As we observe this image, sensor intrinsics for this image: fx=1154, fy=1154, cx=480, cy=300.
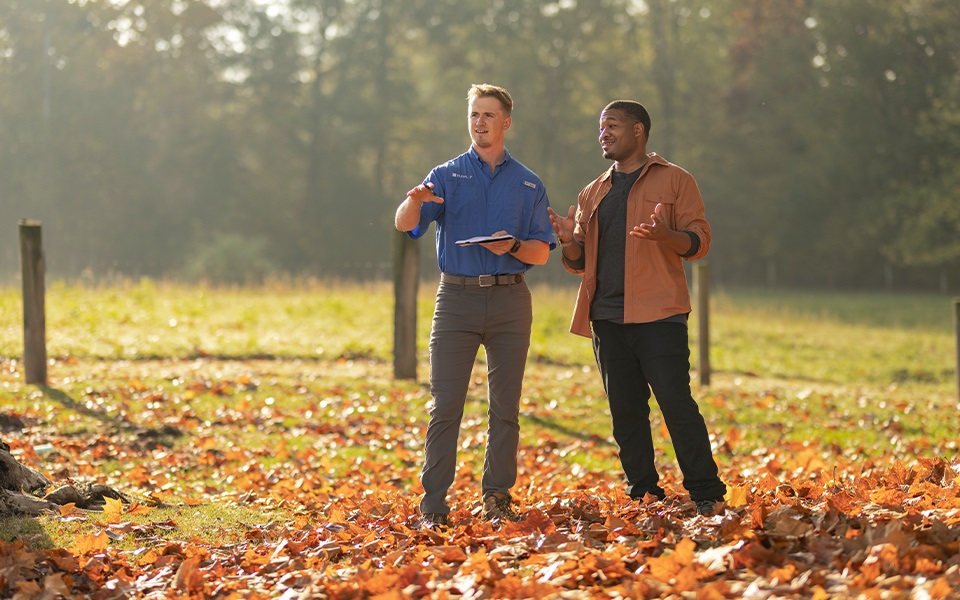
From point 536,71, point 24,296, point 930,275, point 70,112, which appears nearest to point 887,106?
point 930,275

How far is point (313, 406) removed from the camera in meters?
11.4

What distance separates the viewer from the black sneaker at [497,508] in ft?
19.7

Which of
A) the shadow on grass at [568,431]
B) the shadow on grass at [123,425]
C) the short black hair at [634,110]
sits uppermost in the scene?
the short black hair at [634,110]

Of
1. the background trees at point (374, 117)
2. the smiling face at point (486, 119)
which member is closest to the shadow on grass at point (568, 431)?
the smiling face at point (486, 119)

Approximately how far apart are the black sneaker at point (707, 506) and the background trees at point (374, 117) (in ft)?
138

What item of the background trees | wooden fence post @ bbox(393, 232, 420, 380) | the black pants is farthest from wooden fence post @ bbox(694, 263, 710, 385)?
the background trees

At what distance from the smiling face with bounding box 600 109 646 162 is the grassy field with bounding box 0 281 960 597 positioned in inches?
70.6

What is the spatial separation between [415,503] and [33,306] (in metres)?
6.27

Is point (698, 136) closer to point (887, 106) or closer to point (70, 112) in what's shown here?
point (887, 106)

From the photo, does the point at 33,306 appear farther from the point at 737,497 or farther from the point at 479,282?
the point at 737,497

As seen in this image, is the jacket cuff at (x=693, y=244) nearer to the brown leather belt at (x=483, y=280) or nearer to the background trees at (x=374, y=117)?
the brown leather belt at (x=483, y=280)

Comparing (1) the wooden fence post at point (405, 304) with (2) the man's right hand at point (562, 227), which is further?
(1) the wooden fence post at point (405, 304)

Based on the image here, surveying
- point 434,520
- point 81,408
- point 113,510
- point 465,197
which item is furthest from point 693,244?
point 81,408

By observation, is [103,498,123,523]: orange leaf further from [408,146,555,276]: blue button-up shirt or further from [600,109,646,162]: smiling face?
[600,109,646,162]: smiling face
